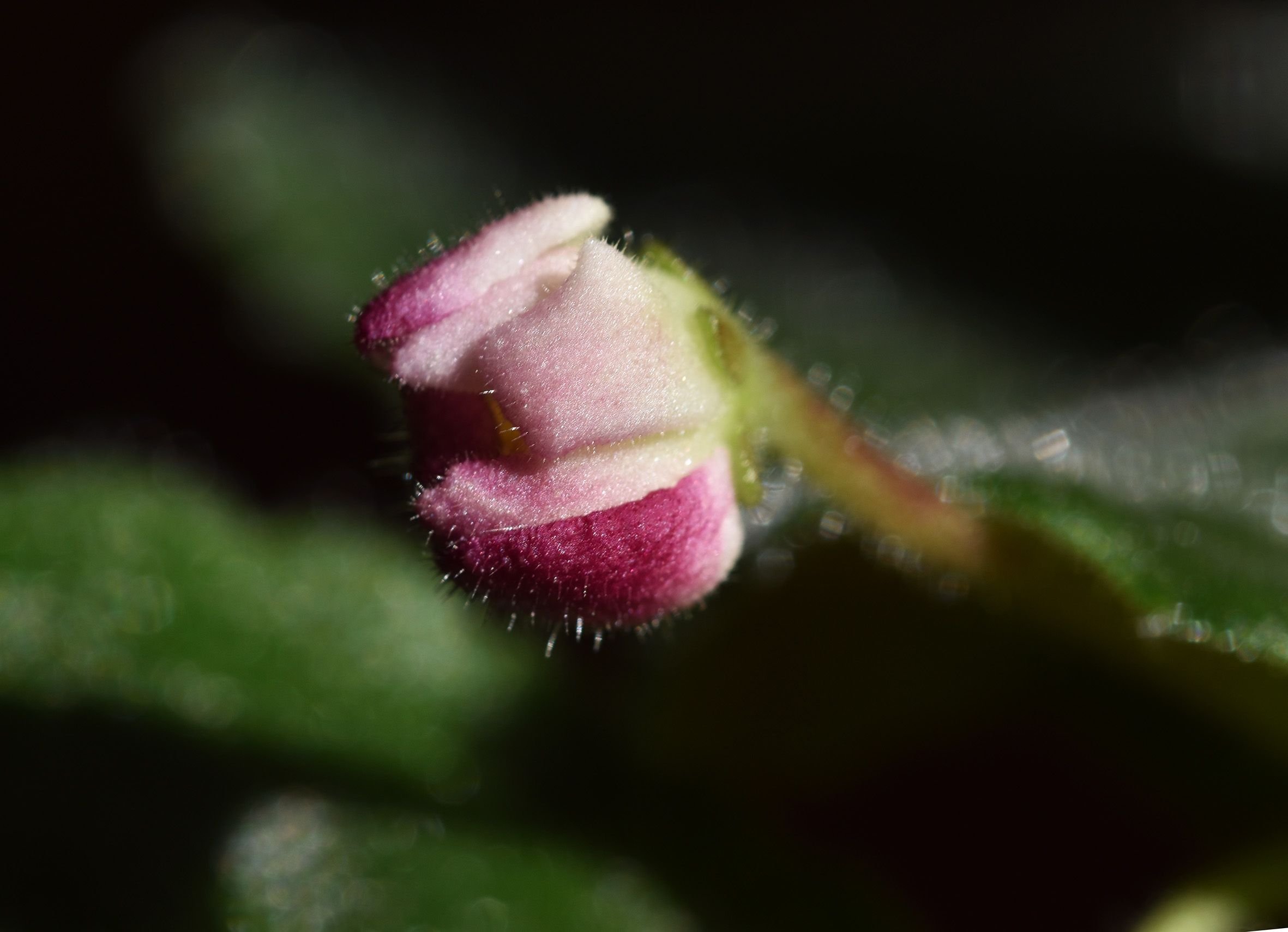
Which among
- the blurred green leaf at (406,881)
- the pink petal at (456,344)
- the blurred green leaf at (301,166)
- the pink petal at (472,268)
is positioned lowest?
the blurred green leaf at (406,881)

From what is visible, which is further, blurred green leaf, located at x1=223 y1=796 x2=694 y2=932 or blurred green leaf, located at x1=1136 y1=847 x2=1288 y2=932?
blurred green leaf, located at x1=223 y1=796 x2=694 y2=932

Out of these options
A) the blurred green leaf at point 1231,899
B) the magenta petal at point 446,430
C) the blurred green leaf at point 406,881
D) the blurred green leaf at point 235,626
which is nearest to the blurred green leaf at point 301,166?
the blurred green leaf at point 235,626

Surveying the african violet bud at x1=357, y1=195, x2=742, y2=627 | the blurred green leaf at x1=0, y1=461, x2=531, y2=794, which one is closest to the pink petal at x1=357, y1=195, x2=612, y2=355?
the african violet bud at x1=357, y1=195, x2=742, y2=627

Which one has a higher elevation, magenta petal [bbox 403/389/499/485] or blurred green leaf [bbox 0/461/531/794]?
blurred green leaf [bbox 0/461/531/794]

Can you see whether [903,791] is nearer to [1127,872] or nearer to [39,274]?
[1127,872]

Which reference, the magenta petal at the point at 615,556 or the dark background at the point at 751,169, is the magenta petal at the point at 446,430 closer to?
the magenta petal at the point at 615,556

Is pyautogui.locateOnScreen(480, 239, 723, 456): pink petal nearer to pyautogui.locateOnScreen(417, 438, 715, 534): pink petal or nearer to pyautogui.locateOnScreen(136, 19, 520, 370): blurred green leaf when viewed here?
pyautogui.locateOnScreen(417, 438, 715, 534): pink petal
